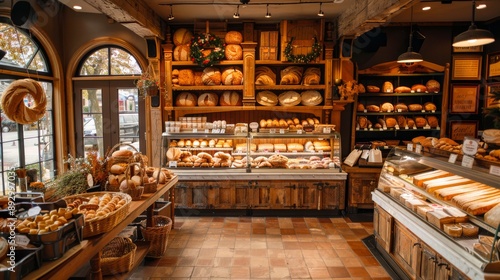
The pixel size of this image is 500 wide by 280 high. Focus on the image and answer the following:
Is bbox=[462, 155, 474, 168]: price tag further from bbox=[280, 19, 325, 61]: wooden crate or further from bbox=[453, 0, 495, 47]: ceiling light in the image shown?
bbox=[280, 19, 325, 61]: wooden crate

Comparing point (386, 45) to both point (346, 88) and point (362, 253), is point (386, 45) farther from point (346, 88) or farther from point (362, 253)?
point (362, 253)

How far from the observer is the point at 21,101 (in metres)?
2.95

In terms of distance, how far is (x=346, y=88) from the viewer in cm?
558

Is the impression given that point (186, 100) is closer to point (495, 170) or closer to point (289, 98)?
point (289, 98)

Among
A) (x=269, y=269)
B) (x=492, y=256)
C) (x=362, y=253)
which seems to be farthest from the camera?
(x=362, y=253)

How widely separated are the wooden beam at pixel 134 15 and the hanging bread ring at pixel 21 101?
1.37 m

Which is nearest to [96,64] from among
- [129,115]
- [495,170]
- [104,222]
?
[129,115]

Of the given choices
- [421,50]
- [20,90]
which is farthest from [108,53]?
[421,50]

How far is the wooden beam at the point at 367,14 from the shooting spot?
385 centimetres

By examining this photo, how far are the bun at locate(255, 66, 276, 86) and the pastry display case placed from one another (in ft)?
8.57

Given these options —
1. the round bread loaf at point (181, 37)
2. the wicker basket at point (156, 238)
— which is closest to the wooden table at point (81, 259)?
the wicker basket at point (156, 238)

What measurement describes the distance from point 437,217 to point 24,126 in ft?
19.3

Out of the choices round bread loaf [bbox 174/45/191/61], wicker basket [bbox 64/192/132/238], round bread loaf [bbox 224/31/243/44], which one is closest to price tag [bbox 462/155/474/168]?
wicker basket [bbox 64/192/132/238]

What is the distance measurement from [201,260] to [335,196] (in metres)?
2.57
